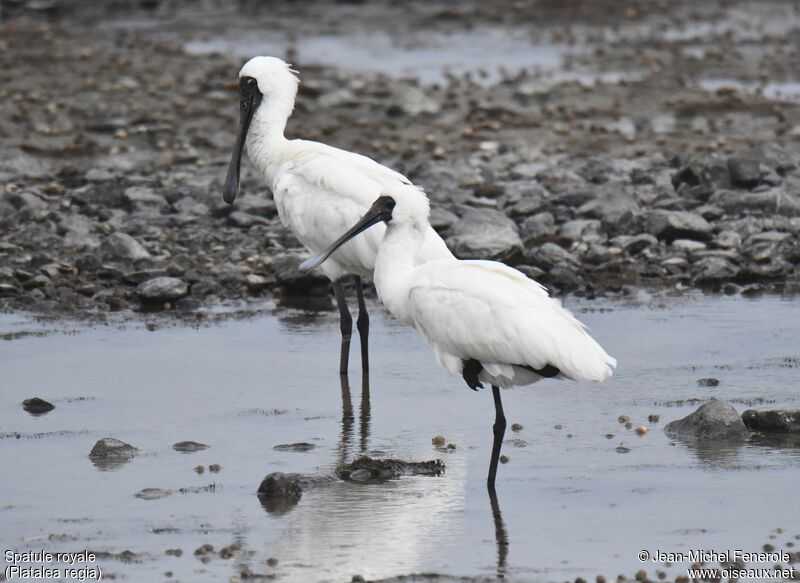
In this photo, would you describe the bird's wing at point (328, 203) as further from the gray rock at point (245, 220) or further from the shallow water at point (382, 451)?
the gray rock at point (245, 220)

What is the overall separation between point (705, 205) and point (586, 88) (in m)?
8.56

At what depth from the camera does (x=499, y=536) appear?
7426 mm

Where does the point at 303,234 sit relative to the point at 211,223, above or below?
above

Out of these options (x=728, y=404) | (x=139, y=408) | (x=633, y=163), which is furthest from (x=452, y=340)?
(x=633, y=163)

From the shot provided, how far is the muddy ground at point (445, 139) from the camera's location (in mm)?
14398

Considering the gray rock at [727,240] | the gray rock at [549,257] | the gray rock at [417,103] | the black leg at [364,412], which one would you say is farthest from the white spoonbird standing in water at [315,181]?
the gray rock at [417,103]

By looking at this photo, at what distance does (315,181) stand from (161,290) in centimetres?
253

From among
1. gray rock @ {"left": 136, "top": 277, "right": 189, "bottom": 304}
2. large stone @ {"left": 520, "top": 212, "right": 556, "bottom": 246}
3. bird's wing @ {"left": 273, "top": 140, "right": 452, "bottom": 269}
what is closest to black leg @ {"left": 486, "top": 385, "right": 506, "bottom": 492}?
bird's wing @ {"left": 273, "top": 140, "right": 452, "bottom": 269}

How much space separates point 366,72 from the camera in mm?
26922

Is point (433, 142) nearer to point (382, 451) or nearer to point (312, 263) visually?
point (312, 263)

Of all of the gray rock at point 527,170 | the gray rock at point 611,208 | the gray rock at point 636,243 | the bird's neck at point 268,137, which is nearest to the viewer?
the bird's neck at point 268,137

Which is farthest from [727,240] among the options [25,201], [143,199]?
[25,201]

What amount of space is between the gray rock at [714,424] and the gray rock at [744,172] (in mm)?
7946

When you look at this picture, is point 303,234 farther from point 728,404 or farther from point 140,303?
point 728,404
